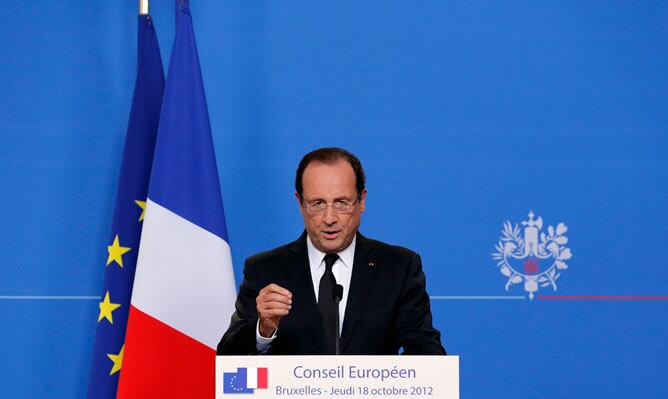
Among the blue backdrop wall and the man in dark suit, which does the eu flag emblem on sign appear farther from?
the blue backdrop wall

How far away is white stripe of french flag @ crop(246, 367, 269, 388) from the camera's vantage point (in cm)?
156

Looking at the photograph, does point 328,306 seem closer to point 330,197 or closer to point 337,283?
point 337,283

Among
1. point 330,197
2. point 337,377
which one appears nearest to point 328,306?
point 330,197

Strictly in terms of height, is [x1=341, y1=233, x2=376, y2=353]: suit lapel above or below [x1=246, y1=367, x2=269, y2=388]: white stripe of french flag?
above

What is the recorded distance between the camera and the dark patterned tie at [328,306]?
2014 millimetres

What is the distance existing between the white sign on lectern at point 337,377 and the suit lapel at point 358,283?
1.43ft

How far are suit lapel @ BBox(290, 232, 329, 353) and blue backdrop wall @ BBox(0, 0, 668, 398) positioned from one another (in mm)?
1252

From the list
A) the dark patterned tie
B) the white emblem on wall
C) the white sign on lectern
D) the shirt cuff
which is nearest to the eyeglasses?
the dark patterned tie

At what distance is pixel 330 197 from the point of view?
81.2 inches

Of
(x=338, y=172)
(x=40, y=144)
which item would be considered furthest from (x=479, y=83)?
(x=40, y=144)

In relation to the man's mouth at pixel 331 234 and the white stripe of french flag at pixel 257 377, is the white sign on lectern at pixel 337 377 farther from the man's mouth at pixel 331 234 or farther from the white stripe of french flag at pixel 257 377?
the man's mouth at pixel 331 234

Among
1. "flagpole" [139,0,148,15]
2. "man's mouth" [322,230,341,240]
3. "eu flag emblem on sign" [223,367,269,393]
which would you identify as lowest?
"eu flag emblem on sign" [223,367,269,393]

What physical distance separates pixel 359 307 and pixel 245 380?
553 mm

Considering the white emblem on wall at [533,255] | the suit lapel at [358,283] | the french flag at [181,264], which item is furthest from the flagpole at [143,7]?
the white emblem on wall at [533,255]
